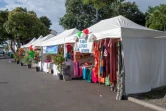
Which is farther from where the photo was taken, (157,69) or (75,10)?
(75,10)

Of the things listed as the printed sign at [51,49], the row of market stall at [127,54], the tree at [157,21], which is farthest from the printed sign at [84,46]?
the tree at [157,21]

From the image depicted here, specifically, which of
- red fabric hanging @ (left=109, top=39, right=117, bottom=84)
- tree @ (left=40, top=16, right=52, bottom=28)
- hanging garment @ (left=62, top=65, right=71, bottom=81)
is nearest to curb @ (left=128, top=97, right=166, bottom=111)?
red fabric hanging @ (left=109, top=39, right=117, bottom=84)

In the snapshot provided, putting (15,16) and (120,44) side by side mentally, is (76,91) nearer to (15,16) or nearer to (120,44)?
(120,44)

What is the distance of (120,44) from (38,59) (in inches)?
515

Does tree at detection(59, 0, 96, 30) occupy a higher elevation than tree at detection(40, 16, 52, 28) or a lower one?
lower

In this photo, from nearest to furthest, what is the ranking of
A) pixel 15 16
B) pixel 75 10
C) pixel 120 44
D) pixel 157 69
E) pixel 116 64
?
pixel 120 44 < pixel 116 64 < pixel 157 69 < pixel 15 16 < pixel 75 10

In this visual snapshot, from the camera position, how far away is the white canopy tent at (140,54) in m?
8.04

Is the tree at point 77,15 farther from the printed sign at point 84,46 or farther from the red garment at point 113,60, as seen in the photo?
the red garment at point 113,60

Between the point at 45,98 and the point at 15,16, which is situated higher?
the point at 15,16

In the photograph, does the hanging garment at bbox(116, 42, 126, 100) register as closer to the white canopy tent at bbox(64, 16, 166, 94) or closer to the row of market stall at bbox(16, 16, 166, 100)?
the row of market stall at bbox(16, 16, 166, 100)

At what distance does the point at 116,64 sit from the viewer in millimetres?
8508

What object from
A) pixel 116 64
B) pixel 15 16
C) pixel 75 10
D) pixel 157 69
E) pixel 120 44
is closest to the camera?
pixel 120 44

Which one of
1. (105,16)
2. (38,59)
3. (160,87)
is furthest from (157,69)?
(105,16)

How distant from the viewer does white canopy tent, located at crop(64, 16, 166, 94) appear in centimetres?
804
